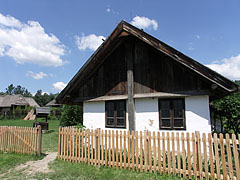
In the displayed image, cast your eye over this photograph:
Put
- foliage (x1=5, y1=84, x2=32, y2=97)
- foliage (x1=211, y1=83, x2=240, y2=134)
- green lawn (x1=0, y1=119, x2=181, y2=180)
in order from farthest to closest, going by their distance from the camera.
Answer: foliage (x1=5, y1=84, x2=32, y2=97)
foliage (x1=211, y1=83, x2=240, y2=134)
green lawn (x1=0, y1=119, x2=181, y2=180)

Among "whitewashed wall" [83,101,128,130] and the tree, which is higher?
the tree

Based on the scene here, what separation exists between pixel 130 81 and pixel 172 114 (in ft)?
7.96

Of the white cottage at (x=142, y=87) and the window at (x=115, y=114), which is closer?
the white cottage at (x=142, y=87)

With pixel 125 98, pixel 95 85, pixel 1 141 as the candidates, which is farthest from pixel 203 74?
pixel 1 141

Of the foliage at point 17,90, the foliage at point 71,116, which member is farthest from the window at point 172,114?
the foliage at point 17,90

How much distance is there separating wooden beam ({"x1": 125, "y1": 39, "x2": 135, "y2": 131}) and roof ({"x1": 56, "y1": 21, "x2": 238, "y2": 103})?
2.21 feet

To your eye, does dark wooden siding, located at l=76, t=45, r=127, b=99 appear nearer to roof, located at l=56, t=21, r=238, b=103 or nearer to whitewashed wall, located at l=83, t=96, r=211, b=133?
roof, located at l=56, t=21, r=238, b=103

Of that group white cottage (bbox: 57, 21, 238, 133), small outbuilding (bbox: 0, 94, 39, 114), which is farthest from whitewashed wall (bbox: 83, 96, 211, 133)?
small outbuilding (bbox: 0, 94, 39, 114)

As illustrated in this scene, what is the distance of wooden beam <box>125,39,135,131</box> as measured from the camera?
23.4 feet

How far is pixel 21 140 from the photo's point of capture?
7.38 metres

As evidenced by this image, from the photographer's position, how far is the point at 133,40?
25.3 feet

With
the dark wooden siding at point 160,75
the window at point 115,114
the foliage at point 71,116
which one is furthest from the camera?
the foliage at point 71,116

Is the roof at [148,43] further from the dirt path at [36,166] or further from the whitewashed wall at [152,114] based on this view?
the dirt path at [36,166]

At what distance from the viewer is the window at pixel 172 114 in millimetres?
6711
